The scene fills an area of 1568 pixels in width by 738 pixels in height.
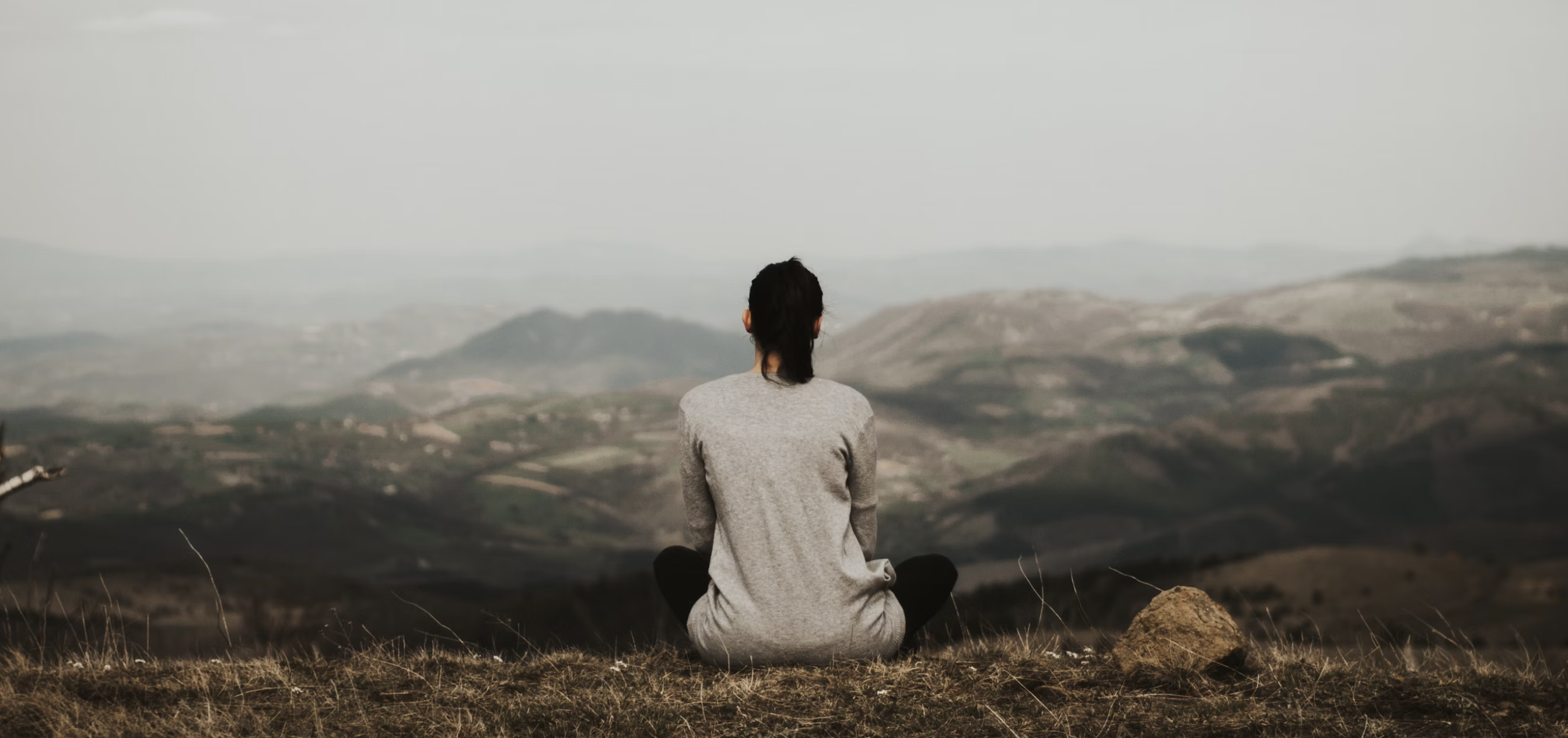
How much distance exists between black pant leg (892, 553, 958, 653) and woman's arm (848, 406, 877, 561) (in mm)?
364

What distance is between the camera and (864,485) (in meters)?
5.77

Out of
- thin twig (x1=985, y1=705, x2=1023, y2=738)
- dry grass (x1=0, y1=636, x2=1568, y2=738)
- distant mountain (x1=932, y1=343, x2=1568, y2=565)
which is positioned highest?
thin twig (x1=985, y1=705, x2=1023, y2=738)

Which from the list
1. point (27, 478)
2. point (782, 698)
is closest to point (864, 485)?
point (782, 698)

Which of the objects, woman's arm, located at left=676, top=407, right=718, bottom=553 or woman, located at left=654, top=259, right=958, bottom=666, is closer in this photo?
woman, located at left=654, top=259, right=958, bottom=666

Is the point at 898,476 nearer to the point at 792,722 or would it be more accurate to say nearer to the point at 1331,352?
the point at 1331,352

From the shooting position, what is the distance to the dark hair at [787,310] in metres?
5.53

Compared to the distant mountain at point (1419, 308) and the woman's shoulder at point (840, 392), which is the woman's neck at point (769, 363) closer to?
the woman's shoulder at point (840, 392)

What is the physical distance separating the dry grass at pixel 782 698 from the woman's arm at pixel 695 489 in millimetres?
699

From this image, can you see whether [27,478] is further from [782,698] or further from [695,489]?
[782,698]

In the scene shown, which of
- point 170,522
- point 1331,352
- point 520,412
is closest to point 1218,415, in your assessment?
point 1331,352

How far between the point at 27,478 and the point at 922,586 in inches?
170

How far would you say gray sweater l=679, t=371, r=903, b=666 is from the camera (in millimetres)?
5527

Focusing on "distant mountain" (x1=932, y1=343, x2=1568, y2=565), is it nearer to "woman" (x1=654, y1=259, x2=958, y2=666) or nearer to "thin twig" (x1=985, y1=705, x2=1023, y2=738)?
"thin twig" (x1=985, y1=705, x2=1023, y2=738)

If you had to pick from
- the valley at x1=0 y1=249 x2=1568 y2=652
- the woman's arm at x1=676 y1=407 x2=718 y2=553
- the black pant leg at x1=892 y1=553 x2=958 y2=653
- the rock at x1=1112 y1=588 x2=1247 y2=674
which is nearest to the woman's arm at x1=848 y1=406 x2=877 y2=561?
the black pant leg at x1=892 y1=553 x2=958 y2=653
